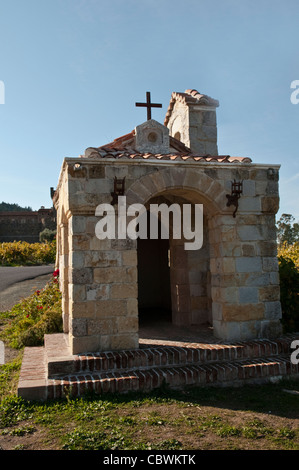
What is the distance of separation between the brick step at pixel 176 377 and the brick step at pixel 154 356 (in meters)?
0.08

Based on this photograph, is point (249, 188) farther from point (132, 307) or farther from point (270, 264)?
point (132, 307)

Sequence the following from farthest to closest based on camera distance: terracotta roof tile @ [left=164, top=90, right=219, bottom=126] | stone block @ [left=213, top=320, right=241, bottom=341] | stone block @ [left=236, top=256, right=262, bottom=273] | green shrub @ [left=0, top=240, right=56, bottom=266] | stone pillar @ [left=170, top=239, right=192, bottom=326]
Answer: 1. green shrub @ [left=0, top=240, right=56, bottom=266]
2. terracotta roof tile @ [left=164, top=90, right=219, bottom=126]
3. stone pillar @ [left=170, top=239, right=192, bottom=326]
4. stone block @ [left=236, top=256, right=262, bottom=273]
5. stone block @ [left=213, top=320, right=241, bottom=341]

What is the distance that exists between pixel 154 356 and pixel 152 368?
15cm

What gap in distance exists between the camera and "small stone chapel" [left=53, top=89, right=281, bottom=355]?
203 inches

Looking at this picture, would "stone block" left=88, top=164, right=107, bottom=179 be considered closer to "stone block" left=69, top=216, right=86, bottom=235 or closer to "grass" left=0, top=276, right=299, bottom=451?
"stone block" left=69, top=216, right=86, bottom=235

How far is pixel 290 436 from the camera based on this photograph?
358 centimetres

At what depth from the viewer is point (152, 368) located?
4961 mm

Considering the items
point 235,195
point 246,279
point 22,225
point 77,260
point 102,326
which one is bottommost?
point 102,326

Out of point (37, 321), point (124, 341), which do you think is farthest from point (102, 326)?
point (37, 321)

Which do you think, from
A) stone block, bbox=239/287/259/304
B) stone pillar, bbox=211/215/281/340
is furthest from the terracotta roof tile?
stone block, bbox=239/287/259/304

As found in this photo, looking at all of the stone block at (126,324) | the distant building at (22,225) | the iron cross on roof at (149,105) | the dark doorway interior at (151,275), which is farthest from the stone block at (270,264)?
the distant building at (22,225)

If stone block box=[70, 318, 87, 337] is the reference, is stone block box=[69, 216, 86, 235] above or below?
above

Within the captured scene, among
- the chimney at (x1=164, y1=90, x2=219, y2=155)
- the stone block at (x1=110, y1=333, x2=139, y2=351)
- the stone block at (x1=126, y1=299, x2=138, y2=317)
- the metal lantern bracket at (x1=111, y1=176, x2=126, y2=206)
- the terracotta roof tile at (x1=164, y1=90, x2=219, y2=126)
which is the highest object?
the terracotta roof tile at (x1=164, y1=90, x2=219, y2=126)

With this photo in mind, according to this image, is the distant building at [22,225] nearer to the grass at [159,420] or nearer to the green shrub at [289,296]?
the green shrub at [289,296]
